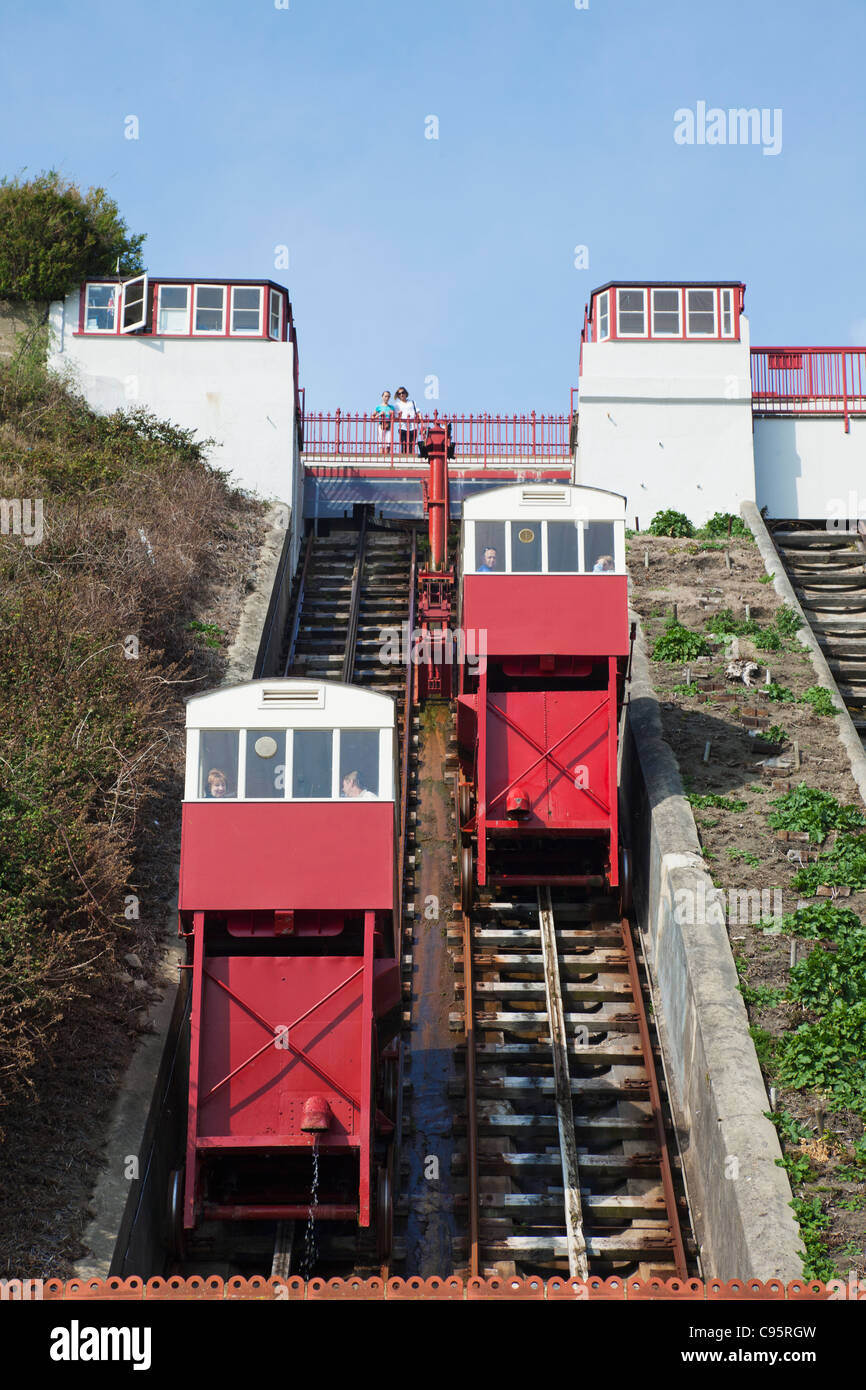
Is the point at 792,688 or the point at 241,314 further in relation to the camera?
the point at 241,314

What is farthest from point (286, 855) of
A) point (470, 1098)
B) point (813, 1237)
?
point (813, 1237)

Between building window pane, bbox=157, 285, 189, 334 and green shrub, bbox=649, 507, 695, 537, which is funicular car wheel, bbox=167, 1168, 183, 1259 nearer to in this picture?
green shrub, bbox=649, 507, 695, 537

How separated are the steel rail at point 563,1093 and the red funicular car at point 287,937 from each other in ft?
6.10

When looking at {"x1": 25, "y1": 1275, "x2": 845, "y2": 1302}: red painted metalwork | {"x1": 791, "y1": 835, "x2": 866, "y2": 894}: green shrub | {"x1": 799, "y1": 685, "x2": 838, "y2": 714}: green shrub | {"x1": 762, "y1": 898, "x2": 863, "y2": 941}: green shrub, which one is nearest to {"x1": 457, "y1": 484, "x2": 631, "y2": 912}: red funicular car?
{"x1": 791, "y1": 835, "x2": 866, "y2": 894}: green shrub

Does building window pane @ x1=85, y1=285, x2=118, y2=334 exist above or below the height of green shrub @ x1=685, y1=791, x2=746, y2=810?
above

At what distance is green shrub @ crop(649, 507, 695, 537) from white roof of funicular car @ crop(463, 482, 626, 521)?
1140 cm

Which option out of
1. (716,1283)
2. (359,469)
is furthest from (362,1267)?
(359,469)

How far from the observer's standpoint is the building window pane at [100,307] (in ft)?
104

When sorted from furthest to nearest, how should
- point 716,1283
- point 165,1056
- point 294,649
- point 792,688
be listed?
point 294,649 < point 792,688 < point 165,1056 < point 716,1283

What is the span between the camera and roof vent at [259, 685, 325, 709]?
13.7 m

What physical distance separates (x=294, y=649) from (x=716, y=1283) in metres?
17.4

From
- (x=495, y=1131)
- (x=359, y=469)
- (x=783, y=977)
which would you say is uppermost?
(x=359, y=469)
